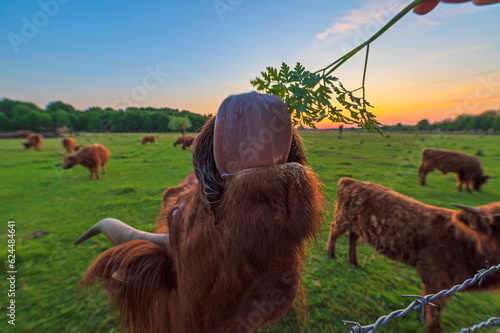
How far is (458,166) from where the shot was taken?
413 inches

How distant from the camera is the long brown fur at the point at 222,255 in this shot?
852 mm

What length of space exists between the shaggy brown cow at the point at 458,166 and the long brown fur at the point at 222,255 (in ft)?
44.1

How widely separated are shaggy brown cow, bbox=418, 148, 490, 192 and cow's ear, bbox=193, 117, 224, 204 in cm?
1410

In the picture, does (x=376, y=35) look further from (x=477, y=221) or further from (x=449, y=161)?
(x=449, y=161)

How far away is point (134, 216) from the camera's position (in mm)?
6875

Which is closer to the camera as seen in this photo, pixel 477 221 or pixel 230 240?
pixel 230 240

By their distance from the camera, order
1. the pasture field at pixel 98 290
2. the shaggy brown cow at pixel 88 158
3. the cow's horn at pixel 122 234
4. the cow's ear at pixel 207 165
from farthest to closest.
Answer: the shaggy brown cow at pixel 88 158, the pasture field at pixel 98 290, the cow's horn at pixel 122 234, the cow's ear at pixel 207 165

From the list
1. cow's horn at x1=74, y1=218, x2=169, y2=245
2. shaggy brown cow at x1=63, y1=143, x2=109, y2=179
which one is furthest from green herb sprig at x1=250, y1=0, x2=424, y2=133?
shaggy brown cow at x1=63, y1=143, x2=109, y2=179

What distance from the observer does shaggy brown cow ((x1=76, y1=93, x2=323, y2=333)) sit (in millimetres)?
820

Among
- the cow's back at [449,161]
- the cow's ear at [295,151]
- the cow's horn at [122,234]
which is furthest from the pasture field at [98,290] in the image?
the cow's back at [449,161]

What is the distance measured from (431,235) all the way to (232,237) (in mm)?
3614

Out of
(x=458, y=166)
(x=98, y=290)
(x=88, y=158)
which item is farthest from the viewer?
(x=88, y=158)

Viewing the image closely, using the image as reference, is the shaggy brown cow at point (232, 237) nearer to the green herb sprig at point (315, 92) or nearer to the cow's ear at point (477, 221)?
the green herb sprig at point (315, 92)

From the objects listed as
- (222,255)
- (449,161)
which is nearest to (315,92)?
(222,255)
